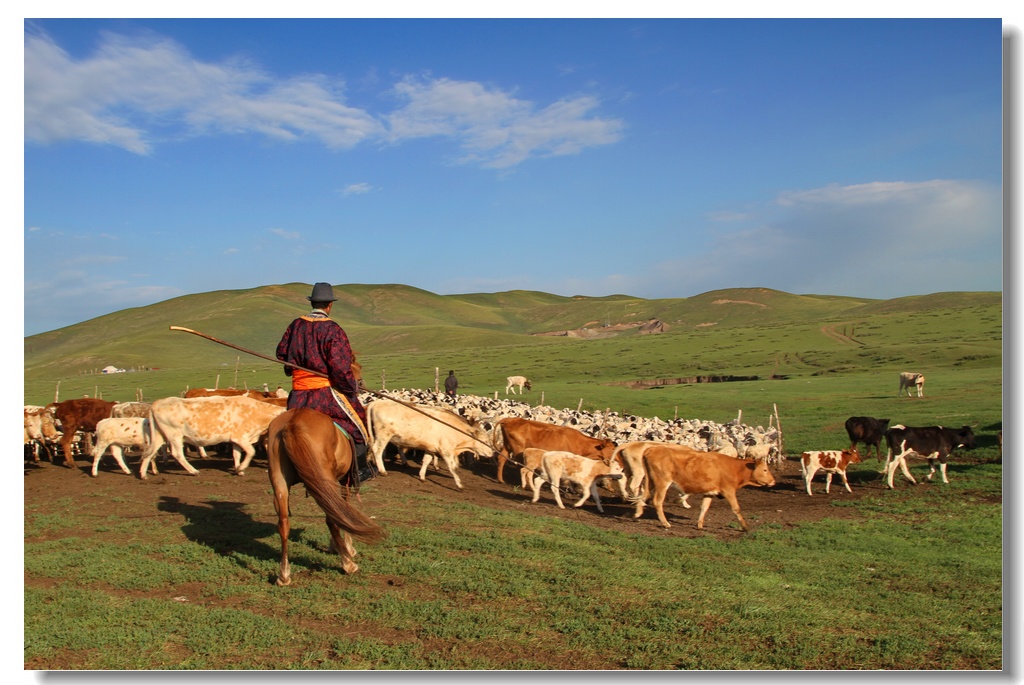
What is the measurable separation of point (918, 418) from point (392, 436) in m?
22.2

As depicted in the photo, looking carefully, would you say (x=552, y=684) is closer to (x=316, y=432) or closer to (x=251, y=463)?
(x=316, y=432)

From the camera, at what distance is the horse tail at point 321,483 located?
7.99m

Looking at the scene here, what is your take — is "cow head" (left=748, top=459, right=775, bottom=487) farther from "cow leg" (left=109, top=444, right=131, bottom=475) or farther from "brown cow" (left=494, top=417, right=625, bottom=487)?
"cow leg" (left=109, top=444, right=131, bottom=475)

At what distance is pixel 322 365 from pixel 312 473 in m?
1.37

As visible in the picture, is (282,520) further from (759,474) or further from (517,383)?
(517,383)

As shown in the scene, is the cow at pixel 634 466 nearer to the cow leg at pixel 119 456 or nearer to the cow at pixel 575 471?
the cow at pixel 575 471

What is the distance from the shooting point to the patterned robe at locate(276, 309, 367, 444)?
8.77 meters

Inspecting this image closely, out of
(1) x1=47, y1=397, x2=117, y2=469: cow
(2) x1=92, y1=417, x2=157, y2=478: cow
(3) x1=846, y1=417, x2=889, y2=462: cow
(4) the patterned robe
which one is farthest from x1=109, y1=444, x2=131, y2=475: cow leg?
(3) x1=846, y1=417, x2=889, y2=462: cow

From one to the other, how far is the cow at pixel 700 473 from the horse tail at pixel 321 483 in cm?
694

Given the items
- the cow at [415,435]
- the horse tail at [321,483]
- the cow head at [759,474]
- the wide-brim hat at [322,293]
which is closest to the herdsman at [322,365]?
the wide-brim hat at [322,293]

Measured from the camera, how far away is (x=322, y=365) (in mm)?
8875

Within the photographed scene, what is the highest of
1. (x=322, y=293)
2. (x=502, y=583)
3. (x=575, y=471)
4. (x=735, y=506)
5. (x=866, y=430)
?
(x=322, y=293)

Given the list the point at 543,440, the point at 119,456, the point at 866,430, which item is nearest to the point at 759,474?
the point at 543,440
